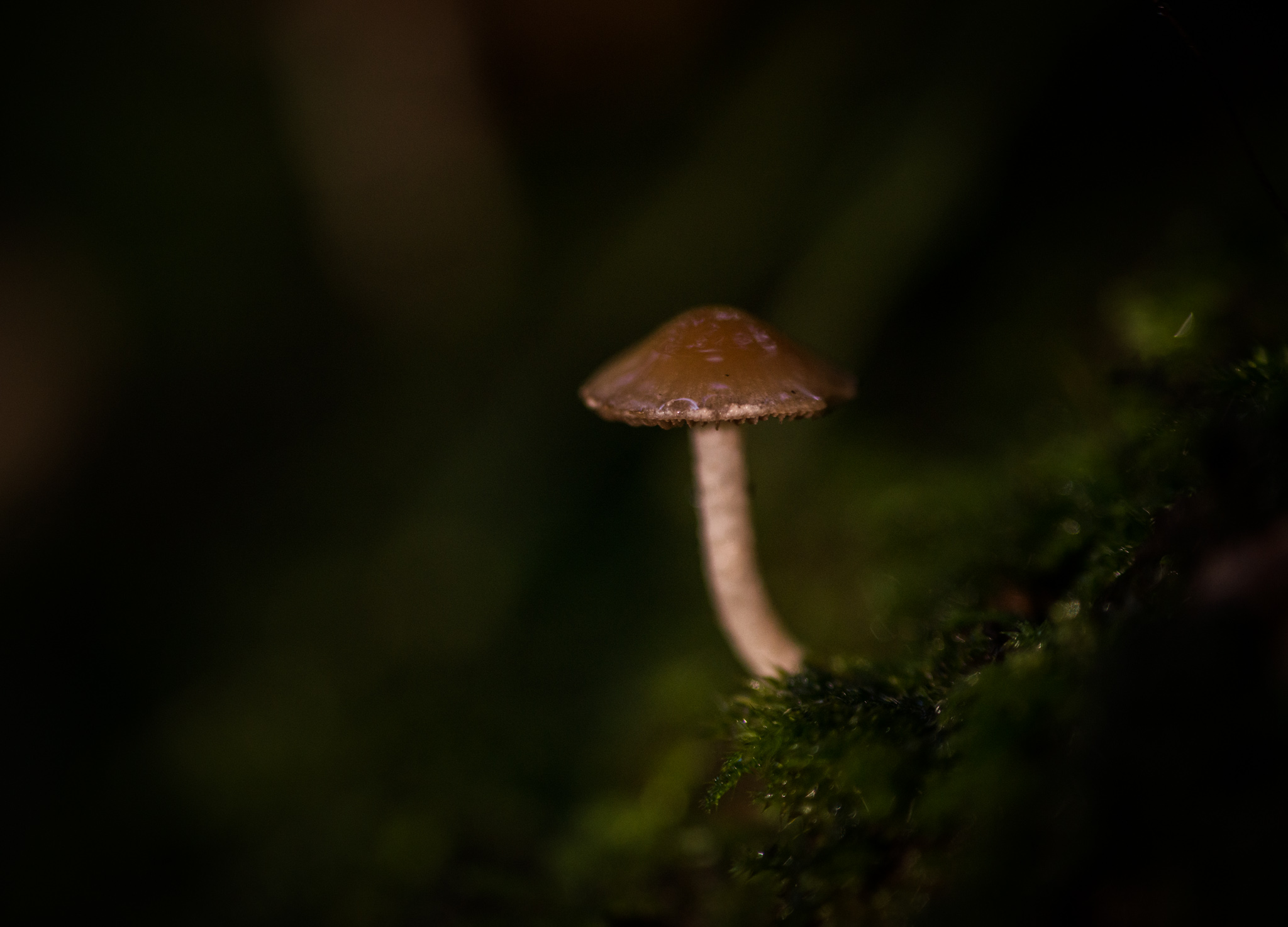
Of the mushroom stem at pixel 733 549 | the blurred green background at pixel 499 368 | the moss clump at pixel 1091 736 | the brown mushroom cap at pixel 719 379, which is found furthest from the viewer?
the blurred green background at pixel 499 368

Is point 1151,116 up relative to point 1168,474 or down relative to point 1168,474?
up

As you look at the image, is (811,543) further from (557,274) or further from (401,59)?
(401,59)

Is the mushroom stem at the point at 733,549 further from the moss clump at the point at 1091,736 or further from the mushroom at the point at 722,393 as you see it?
the moss clump at the point at 1091,736

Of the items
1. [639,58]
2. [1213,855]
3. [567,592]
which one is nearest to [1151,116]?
→ [1213,855]

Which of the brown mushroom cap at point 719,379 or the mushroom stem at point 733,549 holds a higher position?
the brown mushroom cap at point 719,379

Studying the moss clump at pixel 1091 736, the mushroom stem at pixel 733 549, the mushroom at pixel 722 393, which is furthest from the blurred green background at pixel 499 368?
the mushroom at pixel 722 393

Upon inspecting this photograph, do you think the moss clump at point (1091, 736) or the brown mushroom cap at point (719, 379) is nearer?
the moss clump at point (1091, 736)
